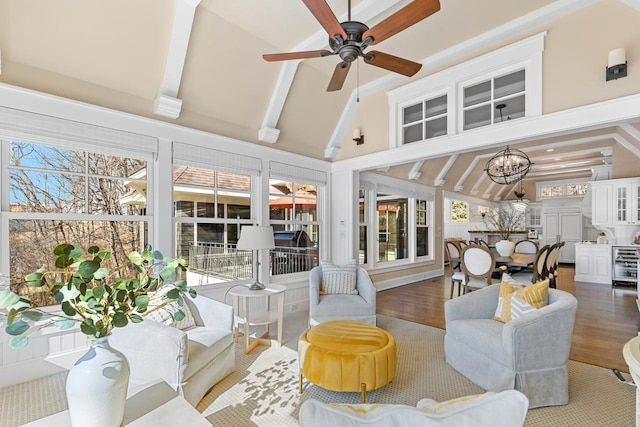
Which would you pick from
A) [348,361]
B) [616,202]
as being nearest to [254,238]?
[348,361]

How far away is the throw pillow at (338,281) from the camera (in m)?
3.97

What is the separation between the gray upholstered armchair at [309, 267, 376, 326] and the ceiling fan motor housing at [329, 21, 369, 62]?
98.4 inches

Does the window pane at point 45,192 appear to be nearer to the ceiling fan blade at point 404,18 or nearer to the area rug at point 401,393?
the area rug at point 401,393

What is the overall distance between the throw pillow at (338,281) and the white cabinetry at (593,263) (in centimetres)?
628

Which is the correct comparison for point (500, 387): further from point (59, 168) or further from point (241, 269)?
point (59, 168)

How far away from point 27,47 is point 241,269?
10.5 ft

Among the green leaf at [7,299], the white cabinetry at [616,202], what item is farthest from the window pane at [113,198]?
the white cabinetry at [616,202]

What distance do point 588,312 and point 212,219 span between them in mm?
5593

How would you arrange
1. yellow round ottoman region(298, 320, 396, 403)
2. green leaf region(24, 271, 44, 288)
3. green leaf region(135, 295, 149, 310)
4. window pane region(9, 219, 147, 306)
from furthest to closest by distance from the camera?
window pane region(9, 219, 147, 306)
yellow round ottoman region(298, 320, 396, 403)
green leaf region(135, 295, 149, 310)
green leaf region(24, 271, 44, 288)

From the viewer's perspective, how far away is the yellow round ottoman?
7.39ft

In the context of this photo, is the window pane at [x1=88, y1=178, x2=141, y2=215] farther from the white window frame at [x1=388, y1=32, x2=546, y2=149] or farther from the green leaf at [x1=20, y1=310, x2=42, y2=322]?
the white window frame at [x1=388, y1=32, x2=546, y2=149]

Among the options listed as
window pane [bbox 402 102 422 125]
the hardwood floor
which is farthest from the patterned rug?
window pane [bbox 402 102 422 125]

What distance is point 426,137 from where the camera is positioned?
441 cm

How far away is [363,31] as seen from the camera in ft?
7.22
